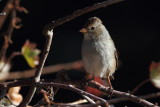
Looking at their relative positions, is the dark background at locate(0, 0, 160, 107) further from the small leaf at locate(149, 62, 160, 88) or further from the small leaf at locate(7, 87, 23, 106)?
the small leaf at locate(149, 62, 160, 88)

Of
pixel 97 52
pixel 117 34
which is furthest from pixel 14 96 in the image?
pixel 117 34

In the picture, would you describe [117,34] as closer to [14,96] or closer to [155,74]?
[14,96]

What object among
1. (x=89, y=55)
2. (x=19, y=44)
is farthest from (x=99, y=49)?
(x=19, y=44)

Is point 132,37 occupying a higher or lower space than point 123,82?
higher

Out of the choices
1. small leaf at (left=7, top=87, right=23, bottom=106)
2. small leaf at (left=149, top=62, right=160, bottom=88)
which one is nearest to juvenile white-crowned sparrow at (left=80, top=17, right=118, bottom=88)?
small leaf at (left=7, top=87, right=23, bottom=106)

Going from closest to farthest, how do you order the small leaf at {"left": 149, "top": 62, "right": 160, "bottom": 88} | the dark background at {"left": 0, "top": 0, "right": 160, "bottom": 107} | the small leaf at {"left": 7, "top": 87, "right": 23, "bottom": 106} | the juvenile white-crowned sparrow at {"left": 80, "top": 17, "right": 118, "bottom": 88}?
the small leaf at {"left": 149, "top": 62, "right": 160, "bottom": 88}
the small leaf at {"left": 7, "top": 87, "right": 23, "bottom": 106}
the juvenile white-crowned sparrow at {"left": 80, "top": 17, "right": 118, "bottom": 88}
the dark background at {"left": 0, "top": 0, "right": 160, "bottom": 107}

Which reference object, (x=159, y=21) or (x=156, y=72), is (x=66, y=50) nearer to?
(x=159, y=21)
